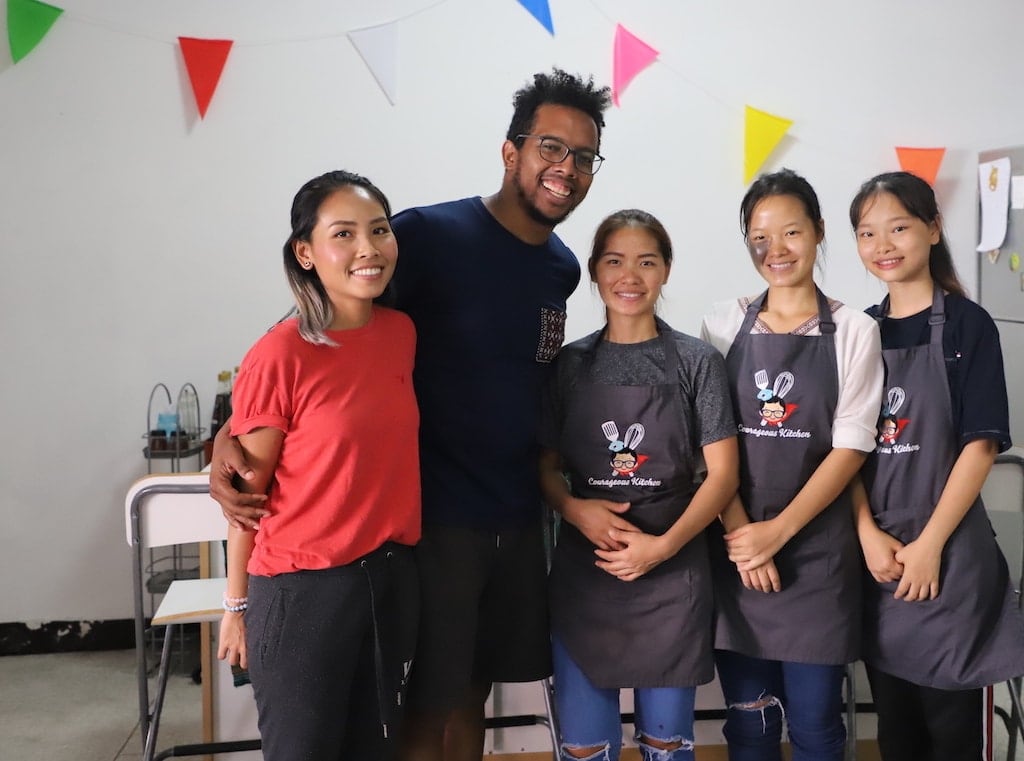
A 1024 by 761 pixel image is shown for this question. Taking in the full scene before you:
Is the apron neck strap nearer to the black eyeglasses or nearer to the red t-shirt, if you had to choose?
the black eyeglasses

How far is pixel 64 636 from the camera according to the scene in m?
2.68

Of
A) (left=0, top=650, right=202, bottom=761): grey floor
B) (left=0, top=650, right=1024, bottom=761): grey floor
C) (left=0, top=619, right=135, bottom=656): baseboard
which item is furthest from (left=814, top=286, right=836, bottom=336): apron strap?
(left=0, top=619, right=135, bottom=656): baseboard

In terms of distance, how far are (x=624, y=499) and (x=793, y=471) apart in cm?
28

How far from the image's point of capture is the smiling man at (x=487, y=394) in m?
1.34

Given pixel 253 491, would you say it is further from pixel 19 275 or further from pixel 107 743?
pixel 19 275

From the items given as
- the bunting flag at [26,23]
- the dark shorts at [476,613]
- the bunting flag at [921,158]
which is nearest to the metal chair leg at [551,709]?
the dark shorts at [476,613]

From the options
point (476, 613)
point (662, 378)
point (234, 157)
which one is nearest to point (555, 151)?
point (662, 378)

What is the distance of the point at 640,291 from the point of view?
1.39 m

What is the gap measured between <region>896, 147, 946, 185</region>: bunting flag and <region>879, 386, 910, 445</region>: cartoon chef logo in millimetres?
1767

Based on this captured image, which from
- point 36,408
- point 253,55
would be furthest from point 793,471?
point 36,408

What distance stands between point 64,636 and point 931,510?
2.53m

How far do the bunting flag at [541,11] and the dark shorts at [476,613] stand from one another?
6.12 feet

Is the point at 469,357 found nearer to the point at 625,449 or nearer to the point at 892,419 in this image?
the point at 625,449

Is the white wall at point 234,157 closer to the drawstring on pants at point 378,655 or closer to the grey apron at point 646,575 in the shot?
the grey apron at point 646,575
